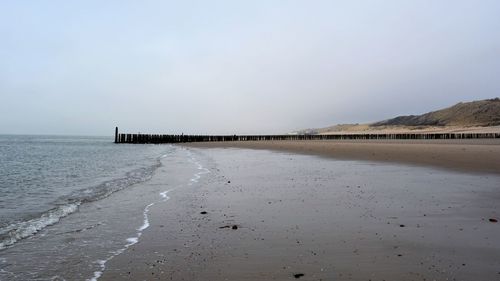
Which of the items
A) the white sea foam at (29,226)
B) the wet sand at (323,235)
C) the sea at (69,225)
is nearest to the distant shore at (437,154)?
the wet sand at (323,235)

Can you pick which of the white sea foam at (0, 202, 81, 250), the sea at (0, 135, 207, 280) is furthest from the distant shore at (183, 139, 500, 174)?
the white sea foam at (0, 202, 81, 250)

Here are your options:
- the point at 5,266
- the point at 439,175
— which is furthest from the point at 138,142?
the point at 5,266

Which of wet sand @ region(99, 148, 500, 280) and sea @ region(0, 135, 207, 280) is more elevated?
A: wet sand @ region(99, 148, 500, 280)

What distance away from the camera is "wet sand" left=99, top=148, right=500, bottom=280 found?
465 centimetres

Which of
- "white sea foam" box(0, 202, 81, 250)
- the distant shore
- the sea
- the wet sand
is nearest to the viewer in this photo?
the wet sand

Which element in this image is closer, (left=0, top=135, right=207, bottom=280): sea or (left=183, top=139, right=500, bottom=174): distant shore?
(left=0, top=135, right=207, bottom=280): sea

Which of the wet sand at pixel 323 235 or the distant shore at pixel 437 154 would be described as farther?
the distant shore at pixel 437 154

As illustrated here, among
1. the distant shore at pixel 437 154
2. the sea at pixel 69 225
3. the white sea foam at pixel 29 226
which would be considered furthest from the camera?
the distant shore at pixel 437 154

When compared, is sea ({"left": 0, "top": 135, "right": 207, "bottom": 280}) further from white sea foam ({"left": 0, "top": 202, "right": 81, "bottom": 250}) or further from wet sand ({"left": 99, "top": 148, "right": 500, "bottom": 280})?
wet sand ({"left": 99, "top": 148, "right": 500, "bottom": 280})

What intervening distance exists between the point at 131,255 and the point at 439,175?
11.9 meters

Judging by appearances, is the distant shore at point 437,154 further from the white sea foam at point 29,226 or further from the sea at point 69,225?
the white sea foam at point 29,226

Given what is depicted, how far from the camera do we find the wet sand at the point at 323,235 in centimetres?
465

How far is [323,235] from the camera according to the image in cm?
625

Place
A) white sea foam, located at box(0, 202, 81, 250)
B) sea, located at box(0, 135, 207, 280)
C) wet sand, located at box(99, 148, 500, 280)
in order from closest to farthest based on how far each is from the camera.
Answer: wet sand, located at box(99, 148, 500, 280) < sea, located at box(0, 135, 207, 280) < white sea foam, located at box(0, 202, 81, 250)
